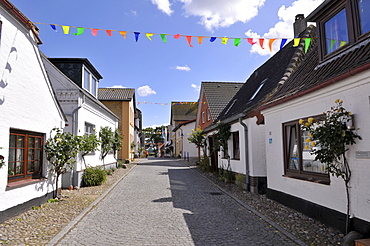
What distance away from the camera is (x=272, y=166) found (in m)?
8.59

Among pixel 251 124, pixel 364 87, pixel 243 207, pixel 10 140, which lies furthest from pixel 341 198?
pixel 10 140

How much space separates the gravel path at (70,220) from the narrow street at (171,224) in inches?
11.3

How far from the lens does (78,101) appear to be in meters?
11.5

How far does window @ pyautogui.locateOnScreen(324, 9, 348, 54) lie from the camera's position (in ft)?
21.2

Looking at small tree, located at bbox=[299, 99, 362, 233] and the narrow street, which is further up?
small tree, located at bbox=[299, 99, 362, 233]

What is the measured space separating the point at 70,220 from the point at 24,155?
219 cm

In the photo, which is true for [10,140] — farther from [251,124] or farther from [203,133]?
[203,133]

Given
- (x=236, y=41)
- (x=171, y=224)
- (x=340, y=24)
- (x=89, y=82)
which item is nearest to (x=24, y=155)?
(x=171, y=224)

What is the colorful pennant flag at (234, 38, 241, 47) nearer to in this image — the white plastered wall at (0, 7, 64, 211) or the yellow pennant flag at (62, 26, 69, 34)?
the yellow pennant flag at (62, 26, 69, 34)

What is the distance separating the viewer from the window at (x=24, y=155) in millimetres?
6715

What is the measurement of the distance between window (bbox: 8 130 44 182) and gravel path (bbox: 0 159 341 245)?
97 centimetres

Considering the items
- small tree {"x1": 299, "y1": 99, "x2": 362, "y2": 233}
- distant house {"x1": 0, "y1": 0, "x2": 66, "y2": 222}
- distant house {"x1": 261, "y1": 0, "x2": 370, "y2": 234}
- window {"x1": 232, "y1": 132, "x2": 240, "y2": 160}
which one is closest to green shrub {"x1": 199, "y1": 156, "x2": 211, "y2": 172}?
window {"x1": 232, "y1": 132, "x2": 240, "y2": 160}

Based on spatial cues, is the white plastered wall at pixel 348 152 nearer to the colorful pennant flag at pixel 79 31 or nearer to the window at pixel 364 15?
the window at pixel 364 15

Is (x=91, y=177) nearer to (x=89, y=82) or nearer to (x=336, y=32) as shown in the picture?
(x=89, y=82)
